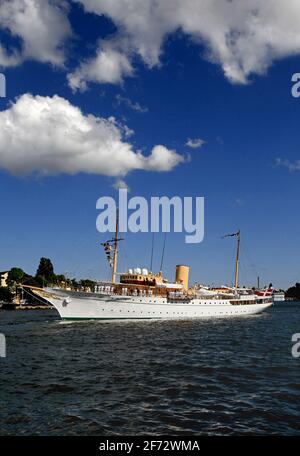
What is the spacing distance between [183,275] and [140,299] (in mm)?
17768

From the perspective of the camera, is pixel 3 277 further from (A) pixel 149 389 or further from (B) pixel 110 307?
(A) pixel 149 389

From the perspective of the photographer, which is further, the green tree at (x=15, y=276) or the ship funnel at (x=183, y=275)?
the green tree at (x=15, y=276)

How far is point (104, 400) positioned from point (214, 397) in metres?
4.65

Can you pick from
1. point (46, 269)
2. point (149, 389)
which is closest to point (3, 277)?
point (46, 269)

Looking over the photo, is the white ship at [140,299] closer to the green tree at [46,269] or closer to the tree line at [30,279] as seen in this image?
the tree line at [30,279]

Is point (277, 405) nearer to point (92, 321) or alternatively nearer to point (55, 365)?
point (55, 365)

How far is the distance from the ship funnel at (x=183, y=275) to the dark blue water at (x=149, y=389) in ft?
134

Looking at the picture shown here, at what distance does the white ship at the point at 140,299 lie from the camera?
189 ft

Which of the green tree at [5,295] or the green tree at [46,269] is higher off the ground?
the green tree at [46,269]

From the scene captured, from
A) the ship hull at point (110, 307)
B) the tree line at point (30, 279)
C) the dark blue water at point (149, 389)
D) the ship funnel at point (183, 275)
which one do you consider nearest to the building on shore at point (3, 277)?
the tree line at point (30, 279)

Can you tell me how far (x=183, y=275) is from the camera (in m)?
76.4

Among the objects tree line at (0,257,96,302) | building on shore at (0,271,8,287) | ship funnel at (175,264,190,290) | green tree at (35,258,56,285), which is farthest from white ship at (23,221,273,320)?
building on shore at (0,271,8,287)

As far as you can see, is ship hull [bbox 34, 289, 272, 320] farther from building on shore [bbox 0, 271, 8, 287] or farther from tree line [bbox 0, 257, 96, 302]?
building on shore [bbox 0, 271, 8, 287]

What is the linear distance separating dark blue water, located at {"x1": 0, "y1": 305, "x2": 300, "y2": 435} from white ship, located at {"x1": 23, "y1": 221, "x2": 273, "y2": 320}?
2274cm
